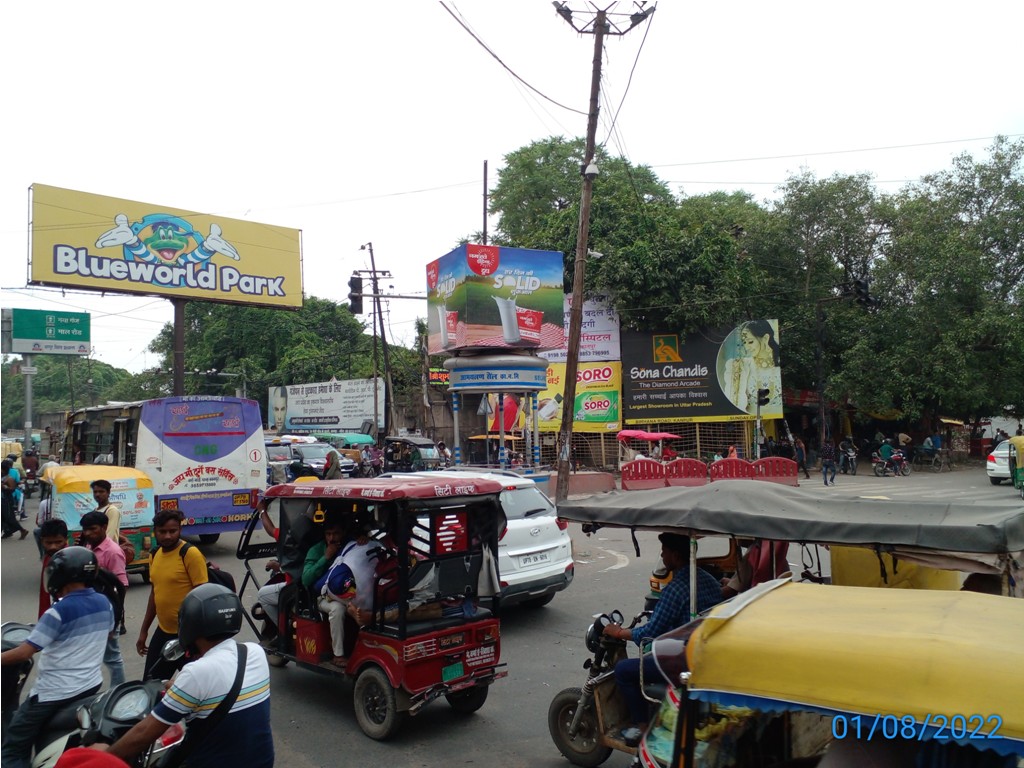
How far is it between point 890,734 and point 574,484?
1942 centimetres

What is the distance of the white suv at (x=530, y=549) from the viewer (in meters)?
8.42

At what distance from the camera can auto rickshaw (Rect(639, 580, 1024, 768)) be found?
7.26 ft

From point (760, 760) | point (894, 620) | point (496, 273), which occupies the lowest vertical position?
point (760, 760)

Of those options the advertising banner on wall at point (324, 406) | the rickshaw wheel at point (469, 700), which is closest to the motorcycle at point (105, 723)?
the rickshaw wheel at point (469, 700)

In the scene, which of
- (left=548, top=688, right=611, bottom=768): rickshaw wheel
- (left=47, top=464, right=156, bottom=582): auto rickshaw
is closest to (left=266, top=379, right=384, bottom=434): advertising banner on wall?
(left=47, top=464, right=156, bottom=582): auto rickshaw

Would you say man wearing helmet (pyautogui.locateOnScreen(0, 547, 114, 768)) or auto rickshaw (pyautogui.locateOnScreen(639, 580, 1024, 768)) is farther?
man wearing helmet (pyautogui.locateOnScreen(0, 547, 114, 768))

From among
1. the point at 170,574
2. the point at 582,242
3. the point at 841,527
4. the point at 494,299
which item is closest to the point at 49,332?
the point at 494,299

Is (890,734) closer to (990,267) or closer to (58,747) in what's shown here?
(58,747)

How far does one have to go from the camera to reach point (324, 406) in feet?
140

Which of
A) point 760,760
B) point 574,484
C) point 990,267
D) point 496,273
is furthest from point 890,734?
point 990,267

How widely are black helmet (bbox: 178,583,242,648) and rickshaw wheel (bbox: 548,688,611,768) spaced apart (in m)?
2.65

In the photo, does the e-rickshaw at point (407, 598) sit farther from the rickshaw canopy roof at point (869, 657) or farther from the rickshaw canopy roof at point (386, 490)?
the rickshaw canopy roof at point (869, 657)

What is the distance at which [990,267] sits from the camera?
98.7 feet

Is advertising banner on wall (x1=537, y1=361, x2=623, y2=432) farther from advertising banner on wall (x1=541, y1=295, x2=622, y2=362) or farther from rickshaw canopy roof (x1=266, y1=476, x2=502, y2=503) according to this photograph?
rickshaw canopy roof (x1=266, y1=476, x2=502, y2=503)
